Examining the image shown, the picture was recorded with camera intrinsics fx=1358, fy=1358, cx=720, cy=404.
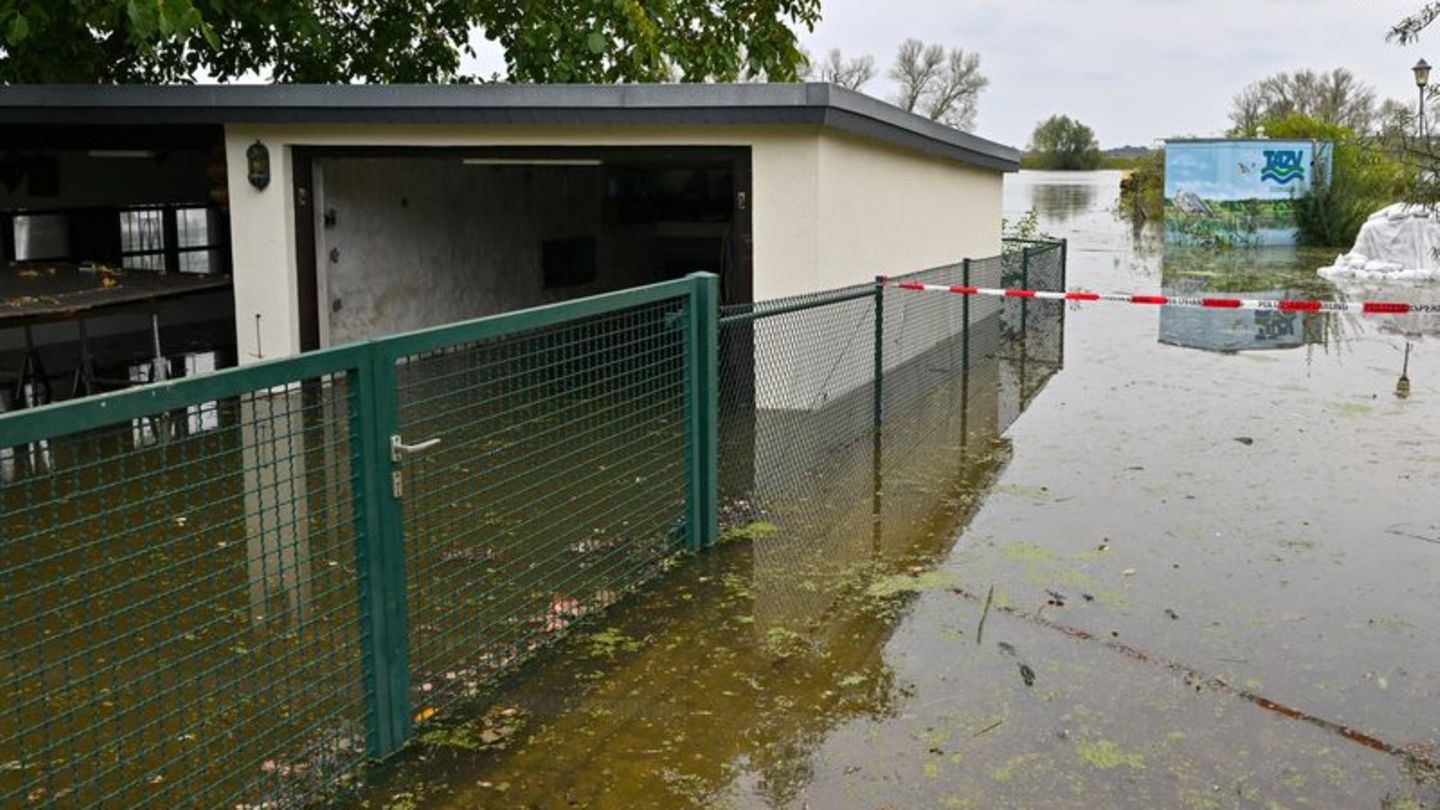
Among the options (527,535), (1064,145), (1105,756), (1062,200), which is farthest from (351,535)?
(1064,145)

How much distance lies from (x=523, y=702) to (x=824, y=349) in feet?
19.3

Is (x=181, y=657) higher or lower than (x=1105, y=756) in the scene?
higher

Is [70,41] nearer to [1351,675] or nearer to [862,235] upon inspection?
[862,235]

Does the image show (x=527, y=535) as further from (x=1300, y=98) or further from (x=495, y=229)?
(x=1300, y=98)

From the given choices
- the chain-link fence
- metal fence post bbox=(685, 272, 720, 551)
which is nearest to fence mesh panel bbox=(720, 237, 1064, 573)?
the chain-link fence

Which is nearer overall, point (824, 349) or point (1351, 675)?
point (1351, 675)

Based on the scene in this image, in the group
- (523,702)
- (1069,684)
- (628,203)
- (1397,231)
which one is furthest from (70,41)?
(1397,231)

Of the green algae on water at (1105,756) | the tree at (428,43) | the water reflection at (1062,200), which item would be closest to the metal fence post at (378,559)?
the green algae on water at (1105,756)

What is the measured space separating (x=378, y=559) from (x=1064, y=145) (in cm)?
11490

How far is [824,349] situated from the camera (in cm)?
1050

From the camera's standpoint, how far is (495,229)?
16375 millimetres

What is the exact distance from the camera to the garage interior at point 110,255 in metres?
11.3

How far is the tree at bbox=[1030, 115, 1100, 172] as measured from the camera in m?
113

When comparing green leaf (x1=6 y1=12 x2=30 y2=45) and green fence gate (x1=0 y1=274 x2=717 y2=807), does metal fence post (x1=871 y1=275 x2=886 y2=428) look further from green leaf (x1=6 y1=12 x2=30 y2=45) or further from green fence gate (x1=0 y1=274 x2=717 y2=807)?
green leaf (x1=6 y1=12 x2=30 y2=45)
